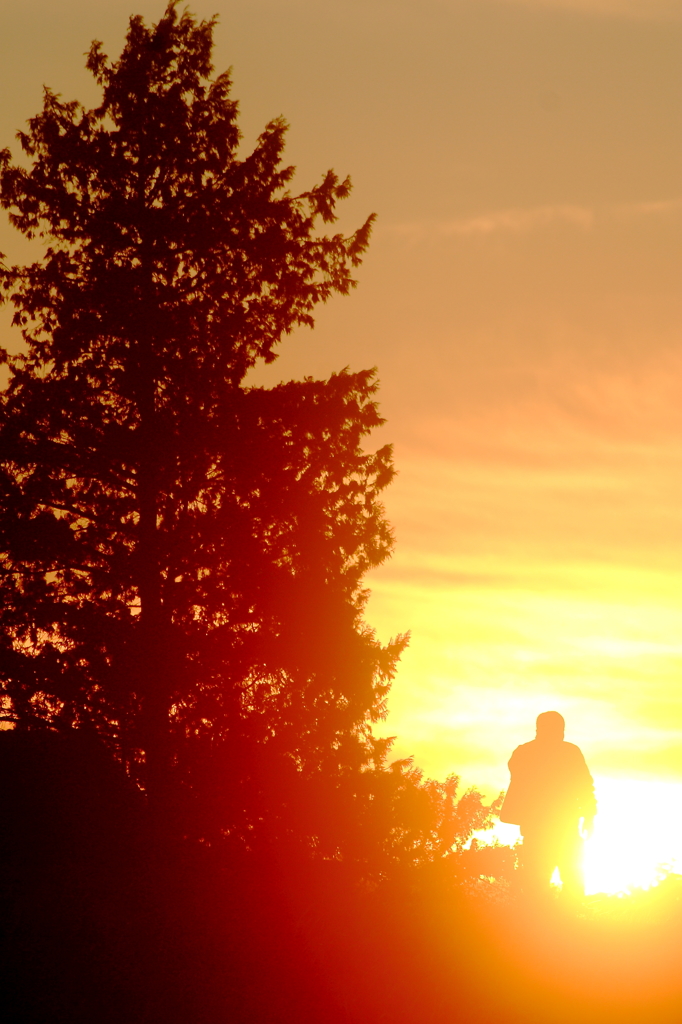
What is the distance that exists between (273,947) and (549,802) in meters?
3.02

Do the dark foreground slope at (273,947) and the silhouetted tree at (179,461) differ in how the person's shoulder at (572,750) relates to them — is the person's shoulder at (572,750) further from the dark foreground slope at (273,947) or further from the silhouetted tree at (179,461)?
the silhouetted tree at (179,461)

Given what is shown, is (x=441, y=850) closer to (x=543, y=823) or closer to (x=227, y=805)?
(x=227, y=805)

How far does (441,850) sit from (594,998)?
641 centimetres

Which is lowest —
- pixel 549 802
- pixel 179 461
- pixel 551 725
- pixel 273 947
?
pixel 273 947

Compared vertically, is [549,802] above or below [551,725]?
below

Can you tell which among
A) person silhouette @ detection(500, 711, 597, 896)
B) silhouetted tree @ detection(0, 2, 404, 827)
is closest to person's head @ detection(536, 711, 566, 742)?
person silhouette @ detection(500, 711, 597, 896)

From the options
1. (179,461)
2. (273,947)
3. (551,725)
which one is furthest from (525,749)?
(179,461)

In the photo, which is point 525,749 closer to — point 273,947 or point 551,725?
point 551,725

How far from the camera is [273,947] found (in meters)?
9.09

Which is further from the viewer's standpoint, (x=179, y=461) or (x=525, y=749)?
(x=179, y=461)

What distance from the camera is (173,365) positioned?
48.9ft

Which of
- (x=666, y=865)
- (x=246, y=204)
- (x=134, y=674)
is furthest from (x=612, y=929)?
(x=246, y=204)

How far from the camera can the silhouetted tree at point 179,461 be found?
13617mm

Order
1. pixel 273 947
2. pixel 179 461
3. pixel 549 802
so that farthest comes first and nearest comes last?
pixel 179 461
pixel 549 802
pixel 273 947
